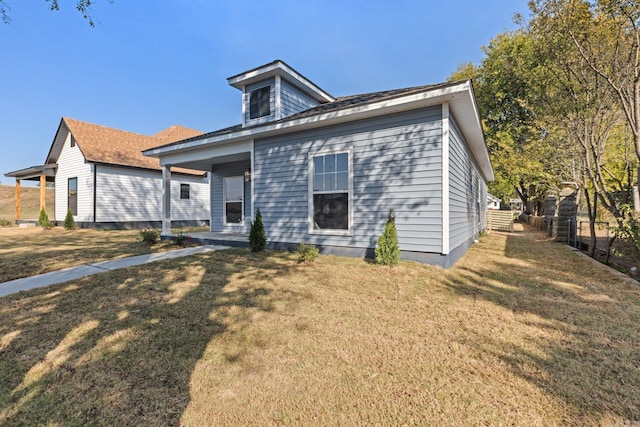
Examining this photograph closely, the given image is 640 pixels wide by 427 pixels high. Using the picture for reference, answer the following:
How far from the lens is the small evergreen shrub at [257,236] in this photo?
7133 mm

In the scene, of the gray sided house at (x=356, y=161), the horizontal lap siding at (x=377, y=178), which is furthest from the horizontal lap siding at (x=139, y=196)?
the horizontal lap siding at (x=377, y=178)

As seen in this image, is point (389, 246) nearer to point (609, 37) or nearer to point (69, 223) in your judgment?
point (609, 37)

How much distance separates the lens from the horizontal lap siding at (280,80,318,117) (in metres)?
8.62

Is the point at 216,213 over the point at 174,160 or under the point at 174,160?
under

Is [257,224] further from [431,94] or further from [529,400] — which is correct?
[529,400]

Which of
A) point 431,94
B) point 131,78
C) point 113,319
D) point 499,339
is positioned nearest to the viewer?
point 499,339

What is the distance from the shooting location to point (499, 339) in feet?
9.11

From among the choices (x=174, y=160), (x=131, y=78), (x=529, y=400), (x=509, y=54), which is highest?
(x=509, y=54)

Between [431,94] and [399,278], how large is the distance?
328cm

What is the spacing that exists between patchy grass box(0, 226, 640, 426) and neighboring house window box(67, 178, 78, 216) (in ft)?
46.5

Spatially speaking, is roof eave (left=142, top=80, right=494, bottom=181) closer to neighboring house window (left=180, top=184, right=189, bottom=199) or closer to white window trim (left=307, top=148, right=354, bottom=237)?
white window trim (left=307, top=148, right=354, bottom=237)

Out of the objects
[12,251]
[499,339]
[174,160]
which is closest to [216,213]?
[174,160]

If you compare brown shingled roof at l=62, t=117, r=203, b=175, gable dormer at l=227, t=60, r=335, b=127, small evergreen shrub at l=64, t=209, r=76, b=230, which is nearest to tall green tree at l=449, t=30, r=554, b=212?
gable dormer at l=227, t=60, r=335, b=127

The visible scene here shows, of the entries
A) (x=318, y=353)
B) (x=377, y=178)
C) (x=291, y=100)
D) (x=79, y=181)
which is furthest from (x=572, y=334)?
(x=79, y=181)
